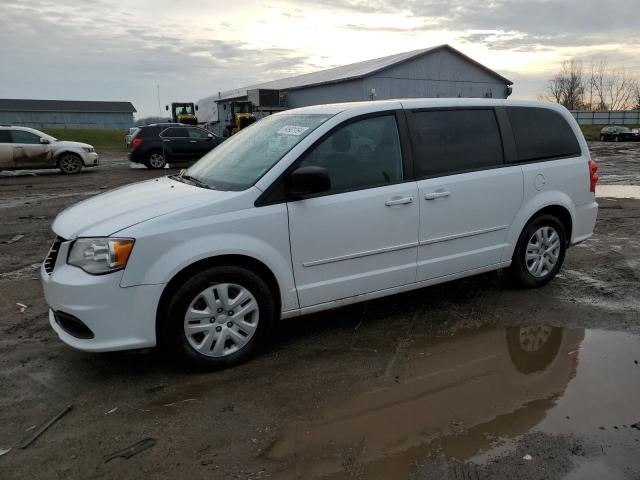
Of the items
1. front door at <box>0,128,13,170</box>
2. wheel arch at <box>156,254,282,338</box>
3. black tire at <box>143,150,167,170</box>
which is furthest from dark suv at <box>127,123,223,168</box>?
wheel arch at <box>156,254,282,338</box>

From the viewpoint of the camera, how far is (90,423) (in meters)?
3.12

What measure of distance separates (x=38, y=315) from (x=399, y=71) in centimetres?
3496

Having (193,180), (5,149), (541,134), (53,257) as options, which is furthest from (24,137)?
(541,134)

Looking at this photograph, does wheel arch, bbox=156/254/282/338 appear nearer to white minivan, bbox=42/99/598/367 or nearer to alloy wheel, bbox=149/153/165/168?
white minivan, bbox=42/99/598/367

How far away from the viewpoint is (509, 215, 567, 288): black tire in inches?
198

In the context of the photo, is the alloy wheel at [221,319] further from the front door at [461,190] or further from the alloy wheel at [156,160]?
the alloy wheel at [156,160]

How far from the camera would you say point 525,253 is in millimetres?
5098

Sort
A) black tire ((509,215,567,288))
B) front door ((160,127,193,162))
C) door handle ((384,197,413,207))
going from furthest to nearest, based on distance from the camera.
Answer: front door ((160,127,193,162)) → black tire ((509,215,567,288)) → door handle ((384,197,413,207))

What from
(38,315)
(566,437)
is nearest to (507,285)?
(566,437)

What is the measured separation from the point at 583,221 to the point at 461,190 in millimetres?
1745

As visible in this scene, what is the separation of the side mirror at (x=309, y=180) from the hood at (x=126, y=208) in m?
0.49

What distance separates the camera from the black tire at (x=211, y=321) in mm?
3488

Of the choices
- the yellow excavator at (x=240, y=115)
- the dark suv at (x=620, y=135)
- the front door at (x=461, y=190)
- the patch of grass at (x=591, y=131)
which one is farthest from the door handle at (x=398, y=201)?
the patch of grass at (x=591, y=131)

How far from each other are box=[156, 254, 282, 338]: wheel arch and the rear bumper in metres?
3.28
